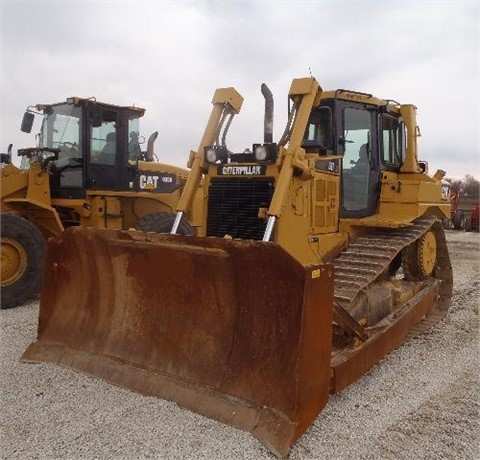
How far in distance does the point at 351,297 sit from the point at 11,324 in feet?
13.3

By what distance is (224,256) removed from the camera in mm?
3656

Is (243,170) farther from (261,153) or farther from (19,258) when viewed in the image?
(19,258)

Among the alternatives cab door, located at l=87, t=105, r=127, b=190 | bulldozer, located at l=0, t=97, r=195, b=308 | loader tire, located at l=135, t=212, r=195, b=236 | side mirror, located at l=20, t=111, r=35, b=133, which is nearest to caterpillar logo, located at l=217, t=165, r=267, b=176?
loader tire, located at l=135, t=212, r=195, b=236

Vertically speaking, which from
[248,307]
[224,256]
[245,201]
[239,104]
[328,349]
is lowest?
[328,349]

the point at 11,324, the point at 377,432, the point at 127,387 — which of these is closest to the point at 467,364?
the point at 377,432

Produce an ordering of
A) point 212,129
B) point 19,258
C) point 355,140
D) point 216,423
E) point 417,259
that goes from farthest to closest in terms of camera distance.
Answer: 1. point 19,258
2. point 417,259
3. point 355,140
4. point 212,129
5. point 216,423

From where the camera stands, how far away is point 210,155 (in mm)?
5172

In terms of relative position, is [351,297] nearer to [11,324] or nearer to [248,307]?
[248,307]

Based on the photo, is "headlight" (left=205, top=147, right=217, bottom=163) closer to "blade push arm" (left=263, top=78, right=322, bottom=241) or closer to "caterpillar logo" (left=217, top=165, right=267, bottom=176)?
"caterpillar logo" (left=217, top=165, right=267, bottom=176)

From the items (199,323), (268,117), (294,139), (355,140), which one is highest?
(268,117)

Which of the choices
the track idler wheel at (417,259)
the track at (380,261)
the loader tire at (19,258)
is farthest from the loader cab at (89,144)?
the track idler wheel at (417,259)

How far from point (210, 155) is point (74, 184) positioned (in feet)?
12.4

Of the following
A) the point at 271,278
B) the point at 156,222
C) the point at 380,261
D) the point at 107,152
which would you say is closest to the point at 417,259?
the point at 380,261

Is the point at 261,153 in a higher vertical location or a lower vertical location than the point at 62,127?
lower
